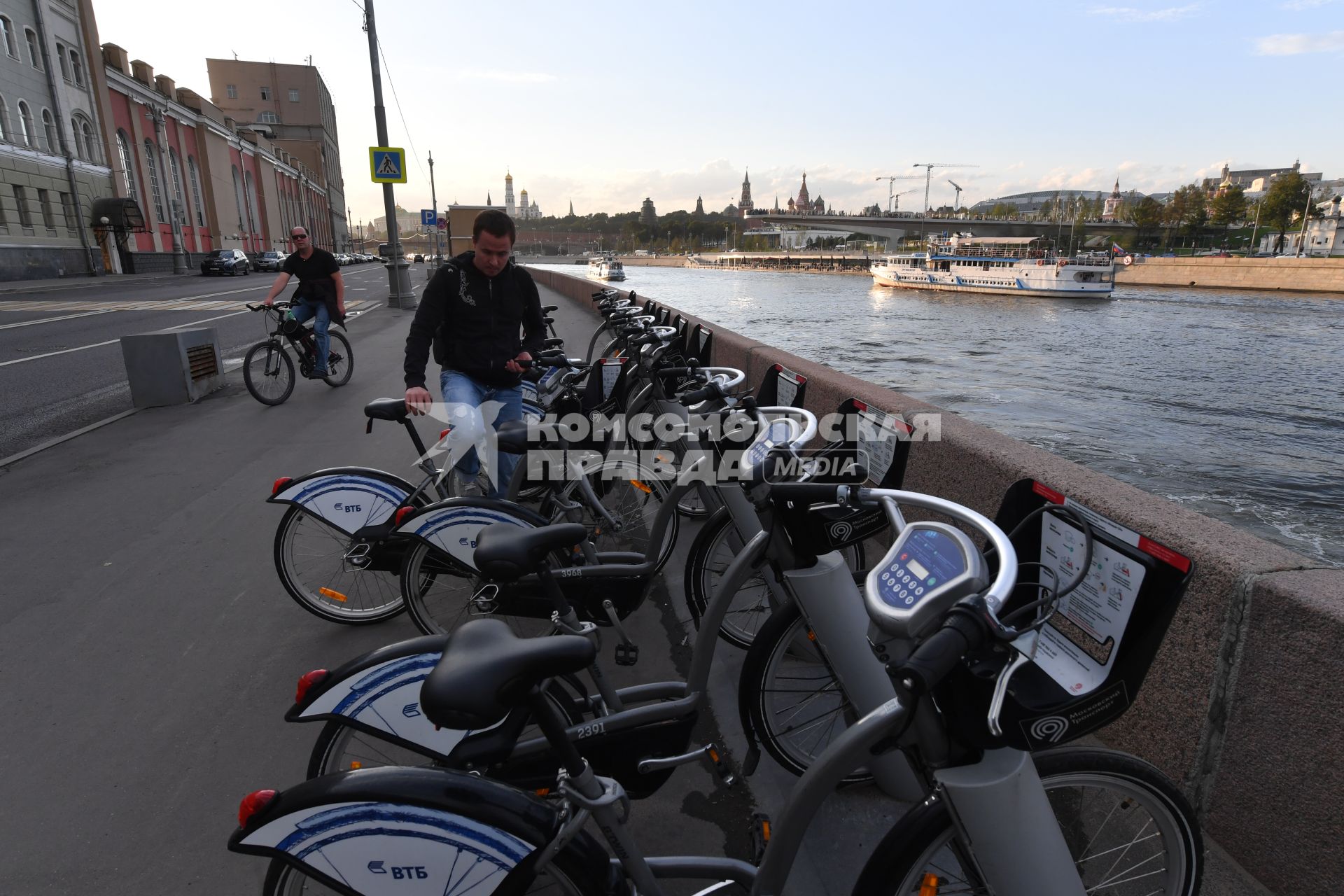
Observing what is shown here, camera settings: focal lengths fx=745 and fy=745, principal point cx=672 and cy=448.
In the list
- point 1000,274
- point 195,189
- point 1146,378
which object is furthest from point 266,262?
point 1000,274

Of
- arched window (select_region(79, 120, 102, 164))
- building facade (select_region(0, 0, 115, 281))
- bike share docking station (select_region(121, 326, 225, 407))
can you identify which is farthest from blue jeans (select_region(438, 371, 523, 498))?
arched window (select_region(79, 120, 102, 164))

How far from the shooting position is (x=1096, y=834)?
1735 mm

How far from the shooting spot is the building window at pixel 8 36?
31469 millimetres

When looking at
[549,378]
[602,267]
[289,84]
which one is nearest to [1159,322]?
[602,267]

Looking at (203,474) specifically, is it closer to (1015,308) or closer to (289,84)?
(1015,308)

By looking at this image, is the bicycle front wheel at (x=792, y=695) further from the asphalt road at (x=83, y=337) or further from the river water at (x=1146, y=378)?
the asphalt road at (x=83, y=337)

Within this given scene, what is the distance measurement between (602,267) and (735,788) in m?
59.9

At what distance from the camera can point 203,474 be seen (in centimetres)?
573

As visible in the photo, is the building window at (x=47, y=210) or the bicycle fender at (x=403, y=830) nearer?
the bicycle fender at (x=403, y=830)

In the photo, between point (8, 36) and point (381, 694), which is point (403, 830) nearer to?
point (381, 694)

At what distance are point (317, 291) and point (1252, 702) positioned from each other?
30.7 ft

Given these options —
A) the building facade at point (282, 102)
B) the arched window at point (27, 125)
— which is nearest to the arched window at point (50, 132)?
the arched window at point (27, 125)

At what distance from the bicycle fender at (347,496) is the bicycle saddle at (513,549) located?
1.81 m

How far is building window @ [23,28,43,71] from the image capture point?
33237 mm
